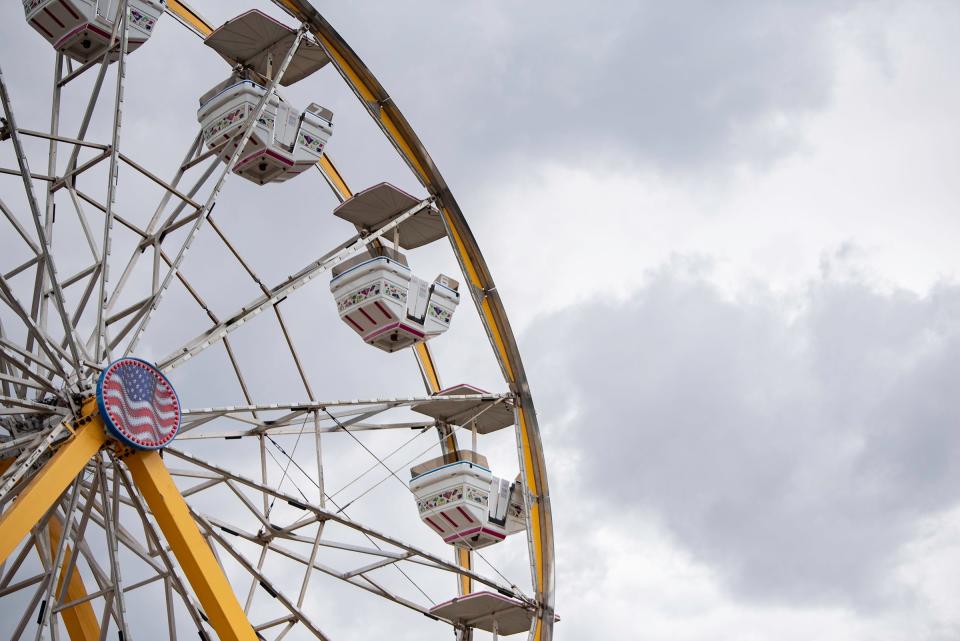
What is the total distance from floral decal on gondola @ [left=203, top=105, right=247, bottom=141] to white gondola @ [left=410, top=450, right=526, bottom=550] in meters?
4.70

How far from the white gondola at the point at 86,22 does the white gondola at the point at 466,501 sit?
615 centimetres

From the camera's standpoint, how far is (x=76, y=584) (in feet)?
48.1

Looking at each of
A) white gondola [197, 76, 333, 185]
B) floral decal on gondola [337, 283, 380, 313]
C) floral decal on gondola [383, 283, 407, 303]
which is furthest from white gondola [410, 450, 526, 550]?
white gondola [197, 76, 333, 185]

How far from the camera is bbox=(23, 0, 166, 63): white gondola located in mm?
15859

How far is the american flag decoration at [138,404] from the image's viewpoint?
12.3 meters

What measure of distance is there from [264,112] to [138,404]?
16.2 feet

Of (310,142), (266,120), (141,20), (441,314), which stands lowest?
(441,314)

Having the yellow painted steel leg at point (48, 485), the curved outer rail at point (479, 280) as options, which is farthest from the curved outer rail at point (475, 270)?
the yellow painted steel leg at point (48, 485)

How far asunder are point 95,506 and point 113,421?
94.7 inches

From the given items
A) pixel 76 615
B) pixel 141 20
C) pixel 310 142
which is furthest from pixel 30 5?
pixel 76 615

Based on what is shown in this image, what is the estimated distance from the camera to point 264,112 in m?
16.3

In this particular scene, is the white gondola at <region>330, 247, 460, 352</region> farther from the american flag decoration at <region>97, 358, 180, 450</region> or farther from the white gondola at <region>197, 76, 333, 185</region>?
the american flag decoration at <region>97, 358, 180, 450</region>

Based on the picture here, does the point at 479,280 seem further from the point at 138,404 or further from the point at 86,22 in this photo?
the point at 138,404

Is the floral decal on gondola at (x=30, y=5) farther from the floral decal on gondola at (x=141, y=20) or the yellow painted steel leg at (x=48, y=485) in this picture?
the yellow painted steel leg at (x=48, y=485)
